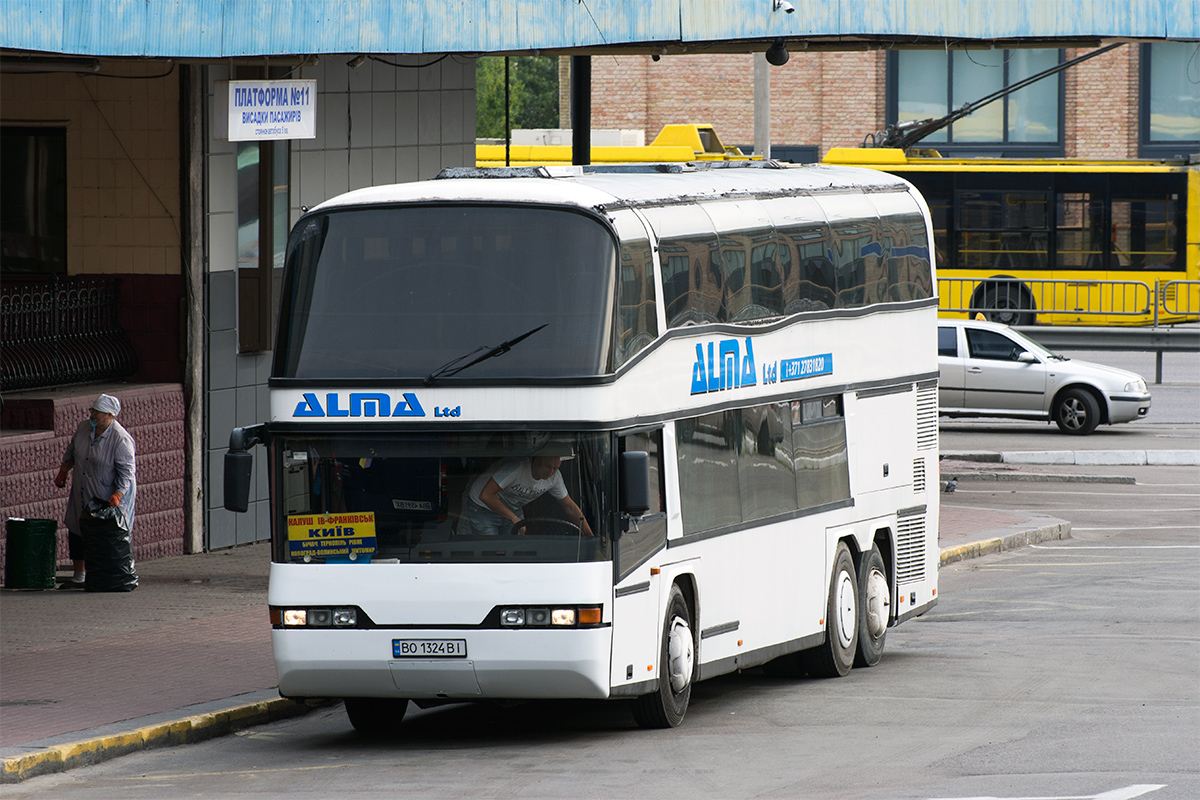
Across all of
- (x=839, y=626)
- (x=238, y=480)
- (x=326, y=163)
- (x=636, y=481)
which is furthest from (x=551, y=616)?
(x=326, y=163)

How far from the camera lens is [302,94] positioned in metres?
18.2

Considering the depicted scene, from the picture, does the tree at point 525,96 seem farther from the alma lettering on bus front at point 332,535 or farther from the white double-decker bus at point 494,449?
the alma lettering on bus front at point 332,535

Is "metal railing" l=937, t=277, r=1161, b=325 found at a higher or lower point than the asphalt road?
higher

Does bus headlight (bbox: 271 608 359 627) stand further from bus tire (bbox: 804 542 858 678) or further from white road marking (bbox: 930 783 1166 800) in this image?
bus tire (bbox: 804 542 858 678)

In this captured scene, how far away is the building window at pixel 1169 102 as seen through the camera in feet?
184

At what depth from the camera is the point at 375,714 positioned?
39.5 feet

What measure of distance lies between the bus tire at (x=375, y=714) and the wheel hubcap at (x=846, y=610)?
3.51 meters

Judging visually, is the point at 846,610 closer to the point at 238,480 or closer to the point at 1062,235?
the point at 238,480

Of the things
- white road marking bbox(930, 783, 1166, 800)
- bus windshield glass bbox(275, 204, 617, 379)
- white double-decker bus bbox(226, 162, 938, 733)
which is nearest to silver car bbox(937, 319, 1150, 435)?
white double-decker bus bbox(226, 162, 938, 733)

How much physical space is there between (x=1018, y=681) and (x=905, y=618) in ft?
7.75

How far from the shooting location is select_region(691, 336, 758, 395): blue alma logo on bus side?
12.1 m

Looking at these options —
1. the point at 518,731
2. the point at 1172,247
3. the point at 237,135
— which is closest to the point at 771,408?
the point at 518,731

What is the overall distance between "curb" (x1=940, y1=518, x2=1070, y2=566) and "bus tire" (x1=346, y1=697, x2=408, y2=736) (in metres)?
9.57

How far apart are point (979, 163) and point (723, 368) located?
→ 30468mm
